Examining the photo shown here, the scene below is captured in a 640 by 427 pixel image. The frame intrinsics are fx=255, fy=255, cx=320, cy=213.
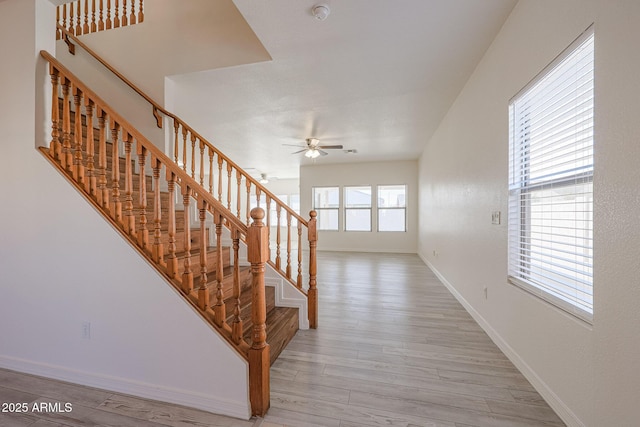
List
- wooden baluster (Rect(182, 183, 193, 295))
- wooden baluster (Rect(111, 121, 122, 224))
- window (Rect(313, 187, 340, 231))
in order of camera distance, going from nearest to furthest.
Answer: wooden baluster (Rect(182, 183, 193, 295)) < wooden baluster (Rect(111, 121, 122, 224)) < window (Rect(313, 187, 340, 231))

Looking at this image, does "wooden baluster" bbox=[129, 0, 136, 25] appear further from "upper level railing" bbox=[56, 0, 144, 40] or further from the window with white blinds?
the window with white blinds

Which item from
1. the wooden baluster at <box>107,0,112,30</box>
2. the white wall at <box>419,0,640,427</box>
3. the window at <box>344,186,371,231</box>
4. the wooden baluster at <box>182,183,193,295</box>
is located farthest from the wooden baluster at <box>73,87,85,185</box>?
the window at <box>344,186,371,231</box>

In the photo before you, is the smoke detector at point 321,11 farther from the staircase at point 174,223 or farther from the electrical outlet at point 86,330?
the electrical outlet at point 86,330

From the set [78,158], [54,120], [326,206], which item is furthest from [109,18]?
[326,206]

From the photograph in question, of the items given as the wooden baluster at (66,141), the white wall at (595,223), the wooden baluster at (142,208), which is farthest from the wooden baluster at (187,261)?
the white wall at (595,223)

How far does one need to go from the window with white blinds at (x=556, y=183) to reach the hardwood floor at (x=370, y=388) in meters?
0.70

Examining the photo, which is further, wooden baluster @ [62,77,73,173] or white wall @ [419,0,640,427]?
wooden baluster @ [62,77,73,173]

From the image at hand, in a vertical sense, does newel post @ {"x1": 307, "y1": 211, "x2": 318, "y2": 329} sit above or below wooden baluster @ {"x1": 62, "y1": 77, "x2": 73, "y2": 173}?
below

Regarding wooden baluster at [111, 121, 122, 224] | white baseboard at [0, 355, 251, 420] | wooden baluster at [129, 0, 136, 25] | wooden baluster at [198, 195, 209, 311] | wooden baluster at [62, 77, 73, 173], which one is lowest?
white baseboard at [0, 355, 251, 420]

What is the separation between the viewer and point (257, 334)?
4.92 feet

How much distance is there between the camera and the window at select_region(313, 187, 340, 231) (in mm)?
8047

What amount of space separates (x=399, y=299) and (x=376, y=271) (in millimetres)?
1622

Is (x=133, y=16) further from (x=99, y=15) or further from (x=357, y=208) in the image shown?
(x=357, y=208)

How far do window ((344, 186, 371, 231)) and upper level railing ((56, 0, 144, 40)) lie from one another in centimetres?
591
